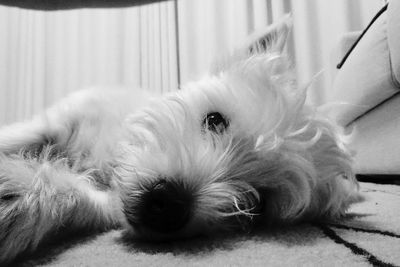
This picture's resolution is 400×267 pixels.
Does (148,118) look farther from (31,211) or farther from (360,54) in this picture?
(360,54)

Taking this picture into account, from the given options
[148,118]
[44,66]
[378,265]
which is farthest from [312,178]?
[44,66]

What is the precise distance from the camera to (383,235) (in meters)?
0.86

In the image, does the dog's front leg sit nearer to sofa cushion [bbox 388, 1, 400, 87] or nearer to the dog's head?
the dog's head

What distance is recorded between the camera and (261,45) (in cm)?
136

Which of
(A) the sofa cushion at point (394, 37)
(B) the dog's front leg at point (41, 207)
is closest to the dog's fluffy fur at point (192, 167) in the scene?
(B) the dog's front leg at point (41, 207)

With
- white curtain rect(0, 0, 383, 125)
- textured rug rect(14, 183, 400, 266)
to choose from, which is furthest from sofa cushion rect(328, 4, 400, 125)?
white curtain rect(0, 0, 383, 125)

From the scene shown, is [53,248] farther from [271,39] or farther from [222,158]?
[271,39]

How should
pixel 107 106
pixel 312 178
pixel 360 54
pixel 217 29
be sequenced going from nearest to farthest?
pixel 312 178
pixel 107 106
pixel 360 54
pixel 217 29

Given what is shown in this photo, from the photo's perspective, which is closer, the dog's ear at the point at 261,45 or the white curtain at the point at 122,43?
the dog's ear at the point at 261,45

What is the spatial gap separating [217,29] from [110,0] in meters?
1.16

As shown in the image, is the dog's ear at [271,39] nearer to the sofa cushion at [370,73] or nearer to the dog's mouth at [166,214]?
the sofa cushion at [370,73]

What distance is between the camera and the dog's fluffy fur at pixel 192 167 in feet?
2.64

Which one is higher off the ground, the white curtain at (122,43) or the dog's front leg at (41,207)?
the white curtain at (122,43)

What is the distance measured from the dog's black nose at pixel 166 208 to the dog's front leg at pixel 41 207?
97mm
